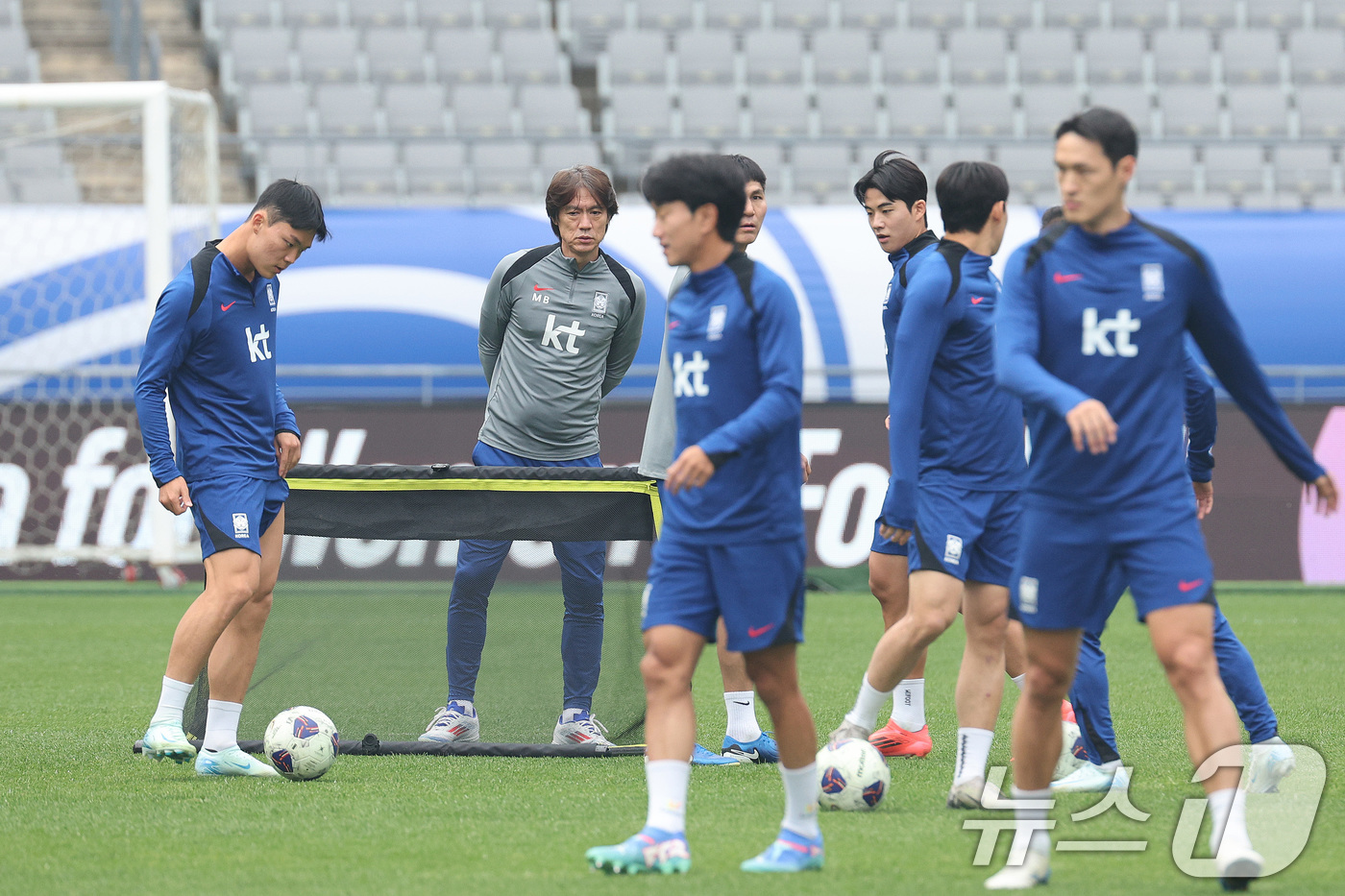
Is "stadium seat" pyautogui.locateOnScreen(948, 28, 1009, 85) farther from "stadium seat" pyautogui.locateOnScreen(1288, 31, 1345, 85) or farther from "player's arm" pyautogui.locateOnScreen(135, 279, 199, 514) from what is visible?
"player's arm" pyautogui.locateOnScreen(135, 279, 199, 514)

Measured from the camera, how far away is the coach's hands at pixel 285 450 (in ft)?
18.8

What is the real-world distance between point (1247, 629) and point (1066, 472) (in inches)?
266

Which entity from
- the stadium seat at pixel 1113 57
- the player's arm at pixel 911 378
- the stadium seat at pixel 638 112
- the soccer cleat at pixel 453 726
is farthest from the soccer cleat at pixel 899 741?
the stadium seat at pixel 1113 57

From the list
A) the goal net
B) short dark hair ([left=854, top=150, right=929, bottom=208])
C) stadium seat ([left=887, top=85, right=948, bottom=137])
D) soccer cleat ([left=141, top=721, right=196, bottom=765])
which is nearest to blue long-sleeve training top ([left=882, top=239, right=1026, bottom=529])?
short dark hair ([left=854, top=150, right=929, bottom=208])

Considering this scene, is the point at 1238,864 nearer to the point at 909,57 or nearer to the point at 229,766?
the point at 229,766

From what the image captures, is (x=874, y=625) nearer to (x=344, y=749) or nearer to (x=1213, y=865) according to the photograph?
(x=344, y=749)

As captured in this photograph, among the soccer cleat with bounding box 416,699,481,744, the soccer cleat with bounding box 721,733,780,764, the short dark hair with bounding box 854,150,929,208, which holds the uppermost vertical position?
the short dark hair with bounding box 854,150,929,208

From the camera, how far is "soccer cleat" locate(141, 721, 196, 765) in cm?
538

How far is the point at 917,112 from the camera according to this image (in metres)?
18.1

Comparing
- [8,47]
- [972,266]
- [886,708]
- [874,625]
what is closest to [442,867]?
[972,266]

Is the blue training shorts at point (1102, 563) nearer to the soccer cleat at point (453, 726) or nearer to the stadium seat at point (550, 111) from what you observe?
the soccer cleat at point (453, 726)

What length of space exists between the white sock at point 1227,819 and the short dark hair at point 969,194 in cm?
208

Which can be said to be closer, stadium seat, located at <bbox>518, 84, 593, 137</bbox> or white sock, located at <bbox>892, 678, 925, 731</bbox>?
white sock, located at <bbox>892, 678, 925, 731</bbox>

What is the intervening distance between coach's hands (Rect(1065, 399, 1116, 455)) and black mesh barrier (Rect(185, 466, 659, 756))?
244 cm
